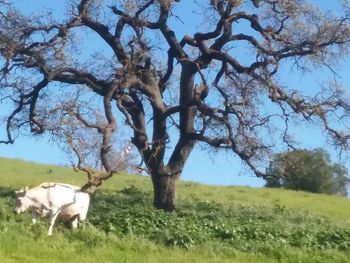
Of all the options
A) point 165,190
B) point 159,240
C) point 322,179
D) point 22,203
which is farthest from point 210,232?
point 322,179

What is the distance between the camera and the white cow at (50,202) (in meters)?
18.0

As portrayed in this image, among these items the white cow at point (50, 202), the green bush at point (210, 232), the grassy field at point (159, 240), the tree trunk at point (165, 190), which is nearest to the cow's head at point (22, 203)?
the white cow at point (50, 202)

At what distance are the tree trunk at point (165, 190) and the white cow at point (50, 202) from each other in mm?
10441

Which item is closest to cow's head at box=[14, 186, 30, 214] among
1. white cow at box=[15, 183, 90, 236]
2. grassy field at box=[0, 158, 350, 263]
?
white cow at box=[15, 183, 90, 236]

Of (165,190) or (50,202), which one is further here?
(165,190)

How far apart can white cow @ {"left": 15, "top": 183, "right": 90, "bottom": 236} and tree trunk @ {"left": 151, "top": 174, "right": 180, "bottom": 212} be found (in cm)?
1044

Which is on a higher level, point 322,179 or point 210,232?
point 322,179

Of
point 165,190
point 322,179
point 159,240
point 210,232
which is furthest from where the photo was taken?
point 322,179

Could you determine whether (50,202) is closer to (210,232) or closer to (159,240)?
(159,240)

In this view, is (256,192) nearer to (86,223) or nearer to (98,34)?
(98,34)

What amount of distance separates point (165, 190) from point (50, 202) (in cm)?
1132

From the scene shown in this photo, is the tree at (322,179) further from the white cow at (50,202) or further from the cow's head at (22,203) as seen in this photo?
the cow's head at (22,203)

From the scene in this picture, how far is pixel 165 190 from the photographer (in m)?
29.0

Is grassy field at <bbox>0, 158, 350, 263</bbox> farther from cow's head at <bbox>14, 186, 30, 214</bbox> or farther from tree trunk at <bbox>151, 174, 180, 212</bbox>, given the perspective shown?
tree trunk at <bbox>151, 174, 180, 212</bbox>
